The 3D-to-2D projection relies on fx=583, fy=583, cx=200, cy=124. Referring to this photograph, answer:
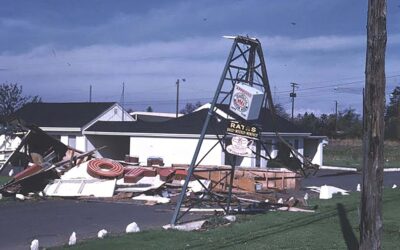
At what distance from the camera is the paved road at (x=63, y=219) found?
1275 centimetres

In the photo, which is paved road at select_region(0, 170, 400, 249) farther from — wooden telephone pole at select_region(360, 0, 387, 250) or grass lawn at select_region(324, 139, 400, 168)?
grass lawn at select_region(324, 139, 400, 168)

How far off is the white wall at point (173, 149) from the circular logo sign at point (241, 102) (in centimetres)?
2041

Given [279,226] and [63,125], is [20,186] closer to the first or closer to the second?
[279,226]

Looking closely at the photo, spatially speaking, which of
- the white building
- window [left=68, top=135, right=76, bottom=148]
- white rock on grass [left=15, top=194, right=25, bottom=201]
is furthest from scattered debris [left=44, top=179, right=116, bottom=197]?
window [left=68, top=135, right=76, bottom=148]

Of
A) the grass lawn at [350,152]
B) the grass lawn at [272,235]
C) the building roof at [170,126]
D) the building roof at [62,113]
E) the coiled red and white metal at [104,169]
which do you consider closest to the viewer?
the grass lawn at [272,235]

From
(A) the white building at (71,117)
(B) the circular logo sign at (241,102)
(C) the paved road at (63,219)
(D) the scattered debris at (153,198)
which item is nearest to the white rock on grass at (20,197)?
(C) the paved road at (63,219)

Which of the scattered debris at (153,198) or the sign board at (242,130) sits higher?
the sign board at (242,130)

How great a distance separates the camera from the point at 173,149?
1463 inches

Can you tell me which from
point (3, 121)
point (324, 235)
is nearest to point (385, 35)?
point (324, 235)

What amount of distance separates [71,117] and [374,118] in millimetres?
37881

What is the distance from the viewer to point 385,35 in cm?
739

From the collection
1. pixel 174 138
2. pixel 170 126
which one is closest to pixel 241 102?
pixel 174 138

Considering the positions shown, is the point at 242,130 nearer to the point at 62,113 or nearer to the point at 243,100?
the point at 243,100

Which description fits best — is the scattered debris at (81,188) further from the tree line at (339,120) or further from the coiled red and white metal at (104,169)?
the tree line at (339,120)
